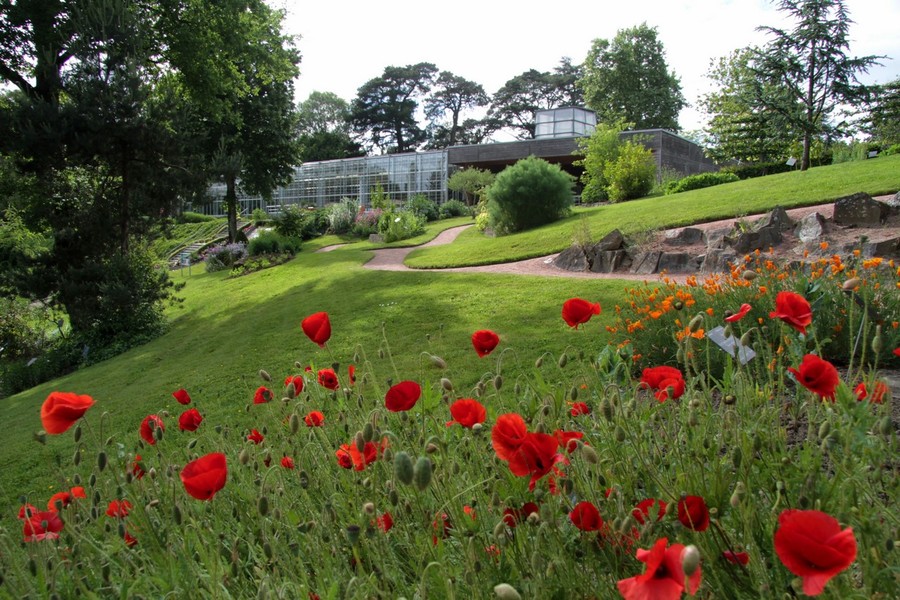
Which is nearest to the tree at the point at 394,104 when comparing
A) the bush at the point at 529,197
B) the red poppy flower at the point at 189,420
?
the bush at the point at 529,197

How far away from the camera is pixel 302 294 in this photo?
39.3ft

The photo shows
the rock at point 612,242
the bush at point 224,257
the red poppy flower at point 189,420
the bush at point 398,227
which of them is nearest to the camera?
the red poppy flower at point 189,420

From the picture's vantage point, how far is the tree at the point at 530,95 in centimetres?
→ 4969

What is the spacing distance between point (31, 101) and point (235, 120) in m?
7.23

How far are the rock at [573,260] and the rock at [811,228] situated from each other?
323cm

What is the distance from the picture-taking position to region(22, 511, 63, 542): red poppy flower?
1.60m

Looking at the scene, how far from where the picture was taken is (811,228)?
29.0 ft

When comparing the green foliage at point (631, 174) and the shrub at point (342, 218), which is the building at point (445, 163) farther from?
the green foliage at point (631, 174)

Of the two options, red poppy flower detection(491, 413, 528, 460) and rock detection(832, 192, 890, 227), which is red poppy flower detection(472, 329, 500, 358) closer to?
red poppy flower detection(491, 413, 528, 460)

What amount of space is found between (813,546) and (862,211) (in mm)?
9851

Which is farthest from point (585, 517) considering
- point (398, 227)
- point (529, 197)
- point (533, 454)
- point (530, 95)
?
point (530, 95)

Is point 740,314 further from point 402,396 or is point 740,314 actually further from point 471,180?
point 471,180

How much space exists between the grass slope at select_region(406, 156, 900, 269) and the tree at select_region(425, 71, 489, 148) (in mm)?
39239

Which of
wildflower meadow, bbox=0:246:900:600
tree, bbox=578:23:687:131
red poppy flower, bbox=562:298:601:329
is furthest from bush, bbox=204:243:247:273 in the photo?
tree, bbox=578:23:687:131
